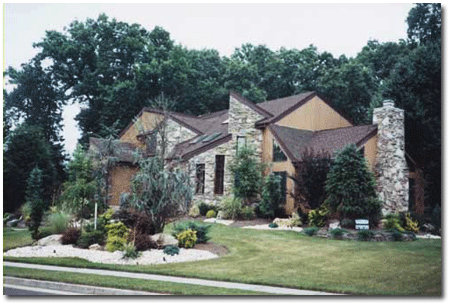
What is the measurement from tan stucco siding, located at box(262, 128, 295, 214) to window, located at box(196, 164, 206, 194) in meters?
2.88

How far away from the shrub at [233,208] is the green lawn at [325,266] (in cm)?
540

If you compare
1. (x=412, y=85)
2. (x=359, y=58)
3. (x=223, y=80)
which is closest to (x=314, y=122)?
(x=412, y=85)

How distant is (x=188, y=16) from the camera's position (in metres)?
11.1

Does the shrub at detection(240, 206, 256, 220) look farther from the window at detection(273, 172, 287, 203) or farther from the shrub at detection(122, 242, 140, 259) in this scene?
the shrub at detection(122, 242, 140, 259)

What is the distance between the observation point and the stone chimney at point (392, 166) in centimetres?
1831

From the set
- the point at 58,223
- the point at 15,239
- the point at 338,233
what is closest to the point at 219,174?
the point at 338,233

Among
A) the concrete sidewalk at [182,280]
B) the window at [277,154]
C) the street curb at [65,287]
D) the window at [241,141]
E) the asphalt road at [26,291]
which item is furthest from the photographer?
the window at [241,141]

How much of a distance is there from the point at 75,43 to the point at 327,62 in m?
17.5

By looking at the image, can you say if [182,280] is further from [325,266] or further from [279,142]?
[279,142]

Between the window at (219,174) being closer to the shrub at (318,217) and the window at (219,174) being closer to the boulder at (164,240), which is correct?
the shrub at (318,217)

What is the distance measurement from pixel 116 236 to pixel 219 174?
34.6 feet

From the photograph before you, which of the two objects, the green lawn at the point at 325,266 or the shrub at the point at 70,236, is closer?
the green lawn at the point at 325,266

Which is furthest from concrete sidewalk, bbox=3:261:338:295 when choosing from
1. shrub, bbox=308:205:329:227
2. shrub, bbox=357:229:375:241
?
shrub, bbox=308:205:329:227

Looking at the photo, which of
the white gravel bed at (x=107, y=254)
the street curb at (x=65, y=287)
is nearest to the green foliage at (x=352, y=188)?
the white gravel bed at (x=107, y=254)
